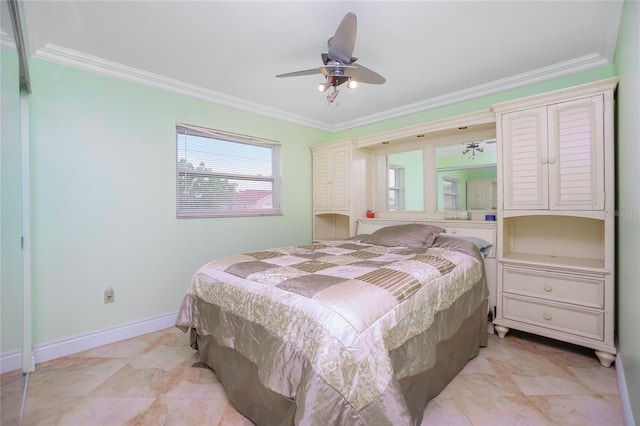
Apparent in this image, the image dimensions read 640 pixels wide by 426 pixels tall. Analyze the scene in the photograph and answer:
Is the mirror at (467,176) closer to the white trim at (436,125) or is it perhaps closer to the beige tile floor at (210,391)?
the white trim at (436,125)

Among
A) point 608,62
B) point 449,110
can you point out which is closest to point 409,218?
point 449,110

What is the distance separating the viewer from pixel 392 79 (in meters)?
2.80

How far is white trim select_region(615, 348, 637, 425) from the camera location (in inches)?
56.5

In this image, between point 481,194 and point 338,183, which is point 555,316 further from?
point 338,183

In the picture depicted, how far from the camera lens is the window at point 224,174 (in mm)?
3010

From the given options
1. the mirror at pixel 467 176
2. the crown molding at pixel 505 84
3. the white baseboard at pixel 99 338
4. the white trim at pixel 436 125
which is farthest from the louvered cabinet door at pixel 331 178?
the white baseboard at pixel 99 338

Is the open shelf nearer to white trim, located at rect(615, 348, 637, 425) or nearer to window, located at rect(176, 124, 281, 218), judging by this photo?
white trim, located at rect(615, 348, 637, 425)

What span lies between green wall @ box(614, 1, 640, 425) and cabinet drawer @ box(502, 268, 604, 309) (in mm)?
129

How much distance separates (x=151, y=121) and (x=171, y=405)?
241 cm

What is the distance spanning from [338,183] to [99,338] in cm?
295

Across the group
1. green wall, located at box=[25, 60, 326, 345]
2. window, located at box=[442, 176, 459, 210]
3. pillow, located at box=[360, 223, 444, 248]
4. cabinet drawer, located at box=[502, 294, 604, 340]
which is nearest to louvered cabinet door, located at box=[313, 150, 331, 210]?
pillow, located at box=[360, 223, 444, 248]

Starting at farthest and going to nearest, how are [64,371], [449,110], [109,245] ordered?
[449,110]
[109,245]
[64,371]

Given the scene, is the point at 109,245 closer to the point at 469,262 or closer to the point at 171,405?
the point at 171,405

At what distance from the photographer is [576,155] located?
218 centimetres
